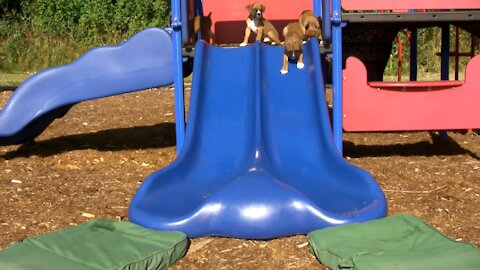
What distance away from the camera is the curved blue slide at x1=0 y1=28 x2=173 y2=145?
6633mm

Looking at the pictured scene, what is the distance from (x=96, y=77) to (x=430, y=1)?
305 centimetres

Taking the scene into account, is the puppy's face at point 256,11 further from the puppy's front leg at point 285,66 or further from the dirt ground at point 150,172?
the dirt ground at point 150,172

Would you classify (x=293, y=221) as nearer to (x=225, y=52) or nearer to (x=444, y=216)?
(x=444, y=216)

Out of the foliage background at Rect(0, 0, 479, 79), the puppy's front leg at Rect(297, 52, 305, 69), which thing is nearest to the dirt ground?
the puppy's front leg at Rect(297, 52, 305, 69)

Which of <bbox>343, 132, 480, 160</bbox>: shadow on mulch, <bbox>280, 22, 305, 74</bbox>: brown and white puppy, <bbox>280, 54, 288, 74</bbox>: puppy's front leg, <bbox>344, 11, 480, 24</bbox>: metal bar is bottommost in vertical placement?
<bbox>343, 132, 480, 160</bbox>: shadow on mulch

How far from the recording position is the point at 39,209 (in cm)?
530

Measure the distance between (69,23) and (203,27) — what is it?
13.7 m

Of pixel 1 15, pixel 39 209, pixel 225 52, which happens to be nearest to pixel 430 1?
pixel 225 52

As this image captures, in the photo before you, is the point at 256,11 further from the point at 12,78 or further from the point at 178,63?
the point at 12,78

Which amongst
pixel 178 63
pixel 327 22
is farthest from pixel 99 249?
pixel 327 22

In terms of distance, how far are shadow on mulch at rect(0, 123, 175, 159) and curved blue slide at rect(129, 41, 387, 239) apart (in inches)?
78.1

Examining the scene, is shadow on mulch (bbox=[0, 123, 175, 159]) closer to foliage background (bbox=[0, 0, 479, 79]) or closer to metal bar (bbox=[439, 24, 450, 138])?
metal bar (bbox=[439, 24, 450, 138])

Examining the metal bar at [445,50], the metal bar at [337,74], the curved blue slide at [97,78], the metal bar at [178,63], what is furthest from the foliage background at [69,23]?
the metal bar at [337,74]

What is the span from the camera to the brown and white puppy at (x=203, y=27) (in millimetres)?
7246
